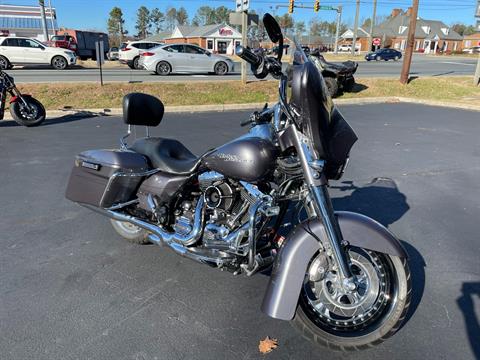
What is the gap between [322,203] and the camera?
2256 mm

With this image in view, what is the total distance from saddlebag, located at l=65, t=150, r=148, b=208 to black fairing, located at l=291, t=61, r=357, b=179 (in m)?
1.46

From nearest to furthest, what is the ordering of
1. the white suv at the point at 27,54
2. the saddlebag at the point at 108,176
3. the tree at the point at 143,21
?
the saddlebag at the point at 108,176, the white suv at the point at 27,54, the tree at the point at 143,21

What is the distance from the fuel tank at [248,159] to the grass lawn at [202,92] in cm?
896

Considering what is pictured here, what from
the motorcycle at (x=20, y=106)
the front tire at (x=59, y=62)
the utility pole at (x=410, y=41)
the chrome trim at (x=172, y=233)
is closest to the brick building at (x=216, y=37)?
the front tire at (x=59, y=62)

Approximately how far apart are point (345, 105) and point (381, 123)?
305 cm

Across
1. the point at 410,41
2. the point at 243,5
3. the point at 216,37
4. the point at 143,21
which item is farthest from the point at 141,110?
the point at 143,21

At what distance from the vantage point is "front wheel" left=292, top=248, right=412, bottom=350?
2346 millimetres

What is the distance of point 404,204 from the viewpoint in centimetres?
471

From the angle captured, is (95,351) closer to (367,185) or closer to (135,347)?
(135,347)

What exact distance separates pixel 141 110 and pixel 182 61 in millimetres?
16775

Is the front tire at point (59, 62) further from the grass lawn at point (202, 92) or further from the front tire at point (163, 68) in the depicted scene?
the grass lawn at point (202, 92)

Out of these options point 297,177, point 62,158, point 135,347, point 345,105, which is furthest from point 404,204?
point 345,105

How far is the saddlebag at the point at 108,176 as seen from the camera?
3.08m

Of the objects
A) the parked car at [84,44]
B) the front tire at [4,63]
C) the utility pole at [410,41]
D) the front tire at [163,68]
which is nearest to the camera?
the utility pole at [410,41]
